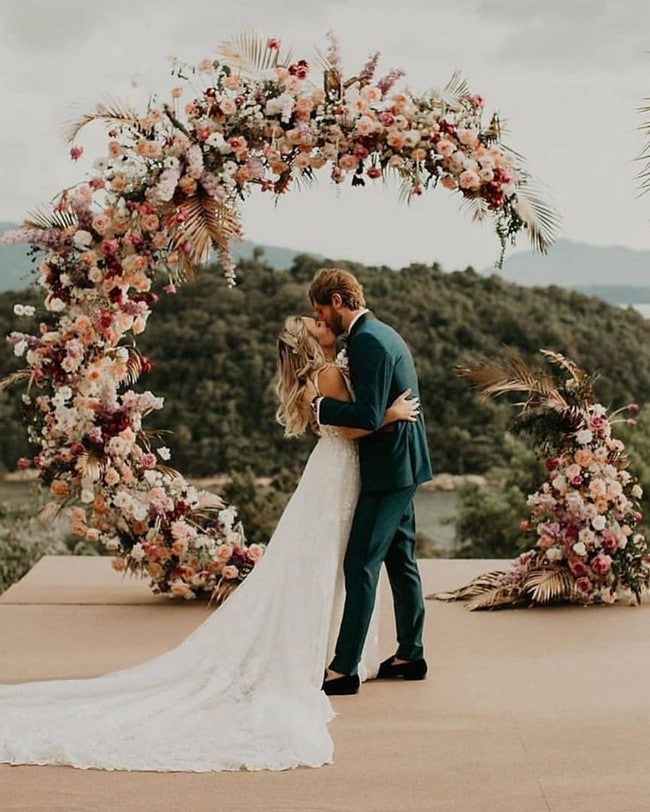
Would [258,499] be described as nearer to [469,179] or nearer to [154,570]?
[154,570]

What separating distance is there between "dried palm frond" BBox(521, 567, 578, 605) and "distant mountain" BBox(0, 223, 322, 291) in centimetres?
676

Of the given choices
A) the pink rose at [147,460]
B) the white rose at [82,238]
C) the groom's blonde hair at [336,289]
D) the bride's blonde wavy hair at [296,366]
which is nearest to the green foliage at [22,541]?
the pink rose at [147,460]

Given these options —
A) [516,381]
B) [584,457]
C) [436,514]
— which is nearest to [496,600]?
[584,457]

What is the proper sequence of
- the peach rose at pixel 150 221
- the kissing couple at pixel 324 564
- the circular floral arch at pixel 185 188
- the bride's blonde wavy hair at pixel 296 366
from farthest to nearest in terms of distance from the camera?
the peach rose at pixel 150 221 → the circular floral arch at pixel 185 188 → the bride's blonde wavy hair at pixel 296 366 → the kissing couple at pixel 324 564

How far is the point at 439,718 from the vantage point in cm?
495

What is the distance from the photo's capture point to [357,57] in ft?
37.8

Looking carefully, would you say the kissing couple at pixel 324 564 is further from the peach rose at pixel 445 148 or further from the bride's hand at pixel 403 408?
the peach rose at pixel 445 148

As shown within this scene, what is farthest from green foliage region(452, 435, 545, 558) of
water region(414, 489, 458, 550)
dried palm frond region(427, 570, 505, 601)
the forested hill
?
dried palm frond region(427, 570, 505, 601)

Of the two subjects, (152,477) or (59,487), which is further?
(152,477)

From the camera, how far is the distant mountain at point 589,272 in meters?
14.2

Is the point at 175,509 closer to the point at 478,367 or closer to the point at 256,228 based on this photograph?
the point at 478,367

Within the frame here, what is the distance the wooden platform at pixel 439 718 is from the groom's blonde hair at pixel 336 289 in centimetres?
150

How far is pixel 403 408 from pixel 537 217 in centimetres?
156

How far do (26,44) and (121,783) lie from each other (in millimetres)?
8520
